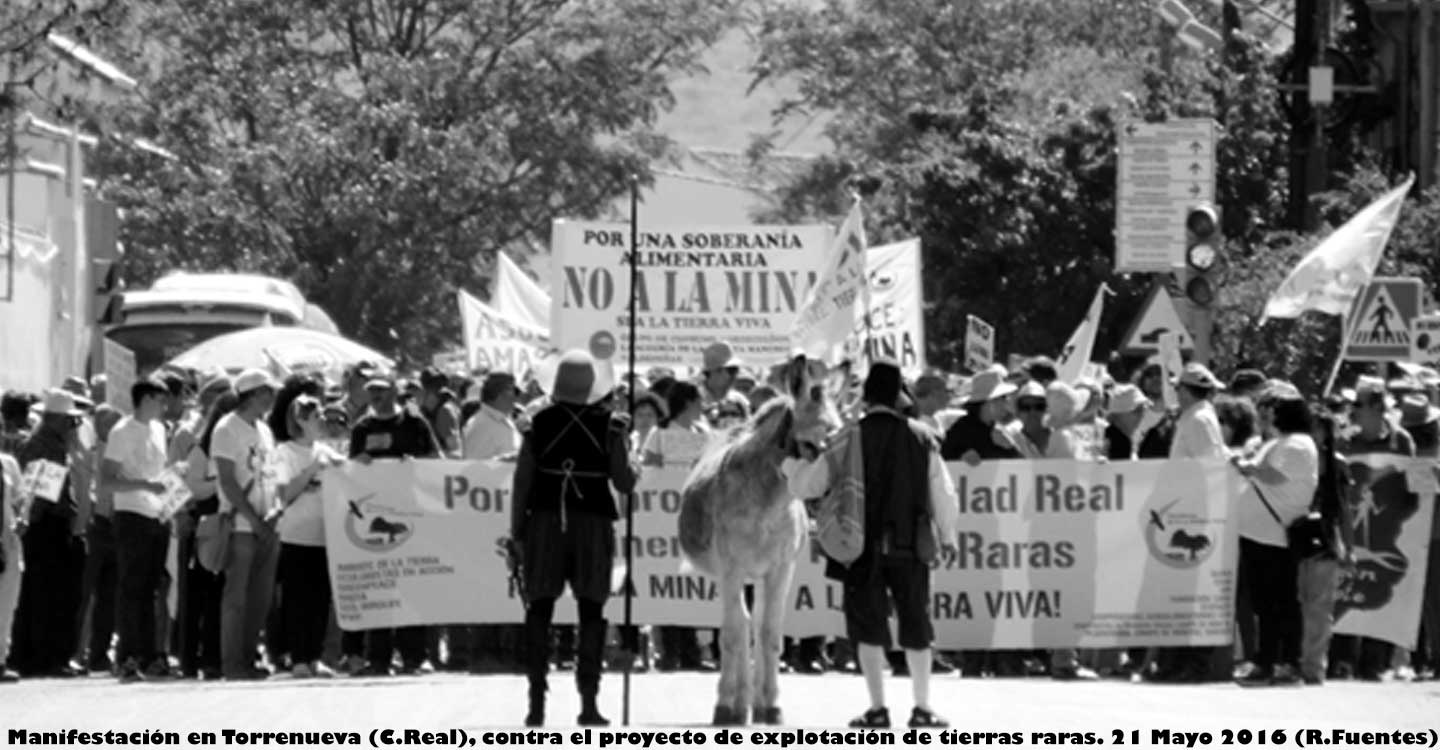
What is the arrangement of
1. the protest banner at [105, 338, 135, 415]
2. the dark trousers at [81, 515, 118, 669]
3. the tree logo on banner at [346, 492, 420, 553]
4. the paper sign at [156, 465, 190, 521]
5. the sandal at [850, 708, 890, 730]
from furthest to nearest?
the protest banner at [105, 338, 135, 415] < the dark trousers at [81, 515, 118, 669] < the tree logo on banner at [346, 492, 420, 553] < the paper sign at [156, 465, 190, 521] < the sandal at [850, 708, 890, 730]

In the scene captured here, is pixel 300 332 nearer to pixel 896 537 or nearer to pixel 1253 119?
pixel 1253 119

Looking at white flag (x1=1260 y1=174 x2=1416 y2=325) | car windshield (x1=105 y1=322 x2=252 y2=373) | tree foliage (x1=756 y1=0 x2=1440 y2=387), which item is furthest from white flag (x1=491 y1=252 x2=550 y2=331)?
car windshield (x1=105 y1=322 x2=252 y2=373)

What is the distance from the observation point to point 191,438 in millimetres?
26516

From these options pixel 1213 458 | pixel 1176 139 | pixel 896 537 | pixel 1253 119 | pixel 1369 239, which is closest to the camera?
pixel 896 537

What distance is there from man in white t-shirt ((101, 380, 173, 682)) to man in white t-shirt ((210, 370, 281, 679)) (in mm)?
492

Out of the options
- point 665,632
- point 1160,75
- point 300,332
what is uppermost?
point 1160,75

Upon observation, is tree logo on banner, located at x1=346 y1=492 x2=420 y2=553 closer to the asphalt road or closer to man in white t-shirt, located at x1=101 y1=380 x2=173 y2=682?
the asphalt road

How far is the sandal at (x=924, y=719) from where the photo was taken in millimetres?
19438

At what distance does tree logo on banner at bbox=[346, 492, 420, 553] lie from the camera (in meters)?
25.8

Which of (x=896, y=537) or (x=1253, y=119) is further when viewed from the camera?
(x=1253, y=119)

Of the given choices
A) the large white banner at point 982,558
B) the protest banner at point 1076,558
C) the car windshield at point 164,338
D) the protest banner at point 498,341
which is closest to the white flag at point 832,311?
the large white banner at point 982,558

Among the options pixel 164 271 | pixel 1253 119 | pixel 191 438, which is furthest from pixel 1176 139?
pixel 164 271

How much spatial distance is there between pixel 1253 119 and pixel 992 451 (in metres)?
25.2

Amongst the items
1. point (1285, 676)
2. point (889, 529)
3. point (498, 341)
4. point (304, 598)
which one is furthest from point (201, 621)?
point (498, 341)
